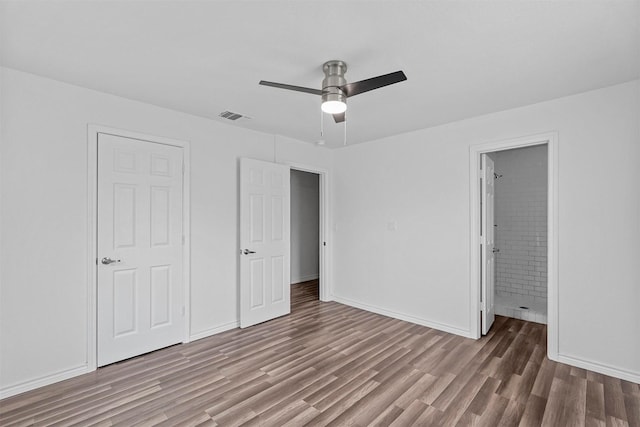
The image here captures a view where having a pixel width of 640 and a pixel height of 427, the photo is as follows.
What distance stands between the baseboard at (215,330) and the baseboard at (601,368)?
11.3 ft

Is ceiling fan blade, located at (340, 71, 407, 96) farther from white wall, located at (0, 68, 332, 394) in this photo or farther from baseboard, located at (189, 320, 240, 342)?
baseboard, located at (189, 320, 240, 342)

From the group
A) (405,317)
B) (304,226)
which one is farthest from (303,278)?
(405,317)

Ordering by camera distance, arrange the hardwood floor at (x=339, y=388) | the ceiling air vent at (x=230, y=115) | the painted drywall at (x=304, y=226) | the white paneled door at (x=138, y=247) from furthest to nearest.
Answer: the painted drywall at (x=304, y=226), the ceiling air vent at (x=230, y=115), the white paneled door at (x=138, y=247), the hardwood floor at (x=339, y=388)

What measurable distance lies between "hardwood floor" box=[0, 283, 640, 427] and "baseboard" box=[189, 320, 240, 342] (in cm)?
13

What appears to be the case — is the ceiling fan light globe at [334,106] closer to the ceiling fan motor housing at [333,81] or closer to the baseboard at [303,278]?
the ceiling fan motor housing at [333,81]

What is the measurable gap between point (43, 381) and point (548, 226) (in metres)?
4.66

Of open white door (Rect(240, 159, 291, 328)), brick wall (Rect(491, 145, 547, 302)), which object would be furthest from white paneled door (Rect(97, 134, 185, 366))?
brick wall (Rect(491, 145, 547, 302))

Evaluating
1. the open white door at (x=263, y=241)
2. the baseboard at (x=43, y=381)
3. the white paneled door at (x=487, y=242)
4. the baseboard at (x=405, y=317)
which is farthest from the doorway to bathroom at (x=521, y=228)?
the baseboard at (x=43, y=381)

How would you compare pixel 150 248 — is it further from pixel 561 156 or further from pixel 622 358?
pixel 622 358

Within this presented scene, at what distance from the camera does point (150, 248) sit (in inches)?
122

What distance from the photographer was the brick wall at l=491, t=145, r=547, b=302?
15.2 ft

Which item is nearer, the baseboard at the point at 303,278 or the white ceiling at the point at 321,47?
the white ceiling at the point at 321,47

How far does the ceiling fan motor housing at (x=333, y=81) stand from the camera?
7.02ft

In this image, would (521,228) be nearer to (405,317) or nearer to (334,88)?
(405,317)
